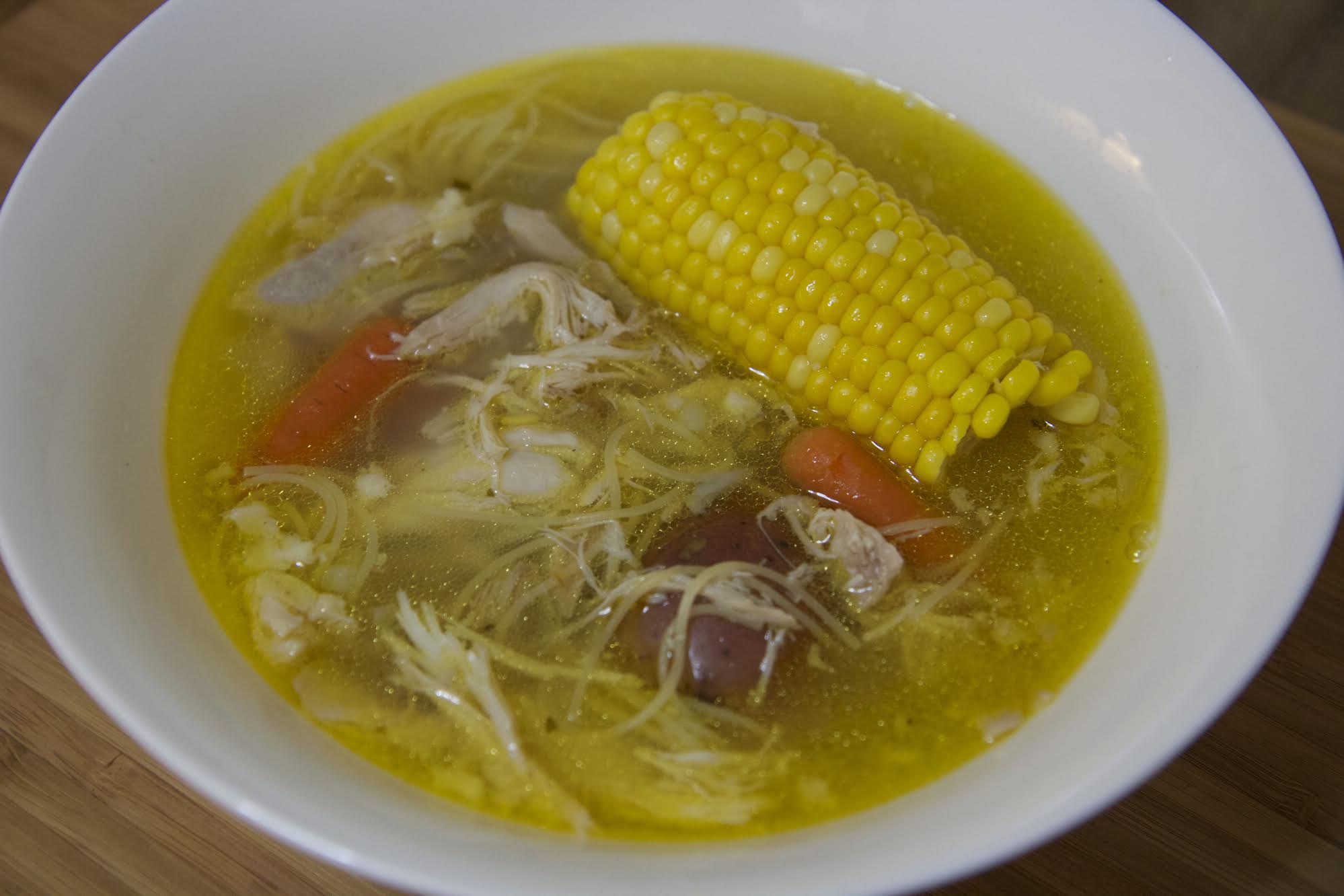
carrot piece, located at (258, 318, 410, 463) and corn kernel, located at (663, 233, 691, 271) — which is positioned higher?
corn kernel, located at (663, 233, 691, 271)

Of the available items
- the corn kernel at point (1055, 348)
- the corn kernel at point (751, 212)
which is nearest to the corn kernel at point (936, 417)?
the corn kernel at point (1055, 348)

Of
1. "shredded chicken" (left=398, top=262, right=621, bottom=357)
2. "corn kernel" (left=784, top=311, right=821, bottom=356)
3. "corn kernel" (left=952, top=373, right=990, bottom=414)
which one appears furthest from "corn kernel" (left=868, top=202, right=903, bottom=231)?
"shredded chicken" (left=398, top=262, right=621, bottom=357)

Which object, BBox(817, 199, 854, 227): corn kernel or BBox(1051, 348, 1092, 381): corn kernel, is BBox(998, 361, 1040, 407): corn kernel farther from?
BBox(817, 199, 854, 227): corn kernel

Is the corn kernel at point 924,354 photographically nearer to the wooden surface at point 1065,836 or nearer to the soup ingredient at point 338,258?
the wooden surface at point 1065,836

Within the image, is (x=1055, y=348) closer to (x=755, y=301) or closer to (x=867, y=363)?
(x=867, y=363)

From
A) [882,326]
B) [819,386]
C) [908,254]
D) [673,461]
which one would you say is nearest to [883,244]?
[908,254]
